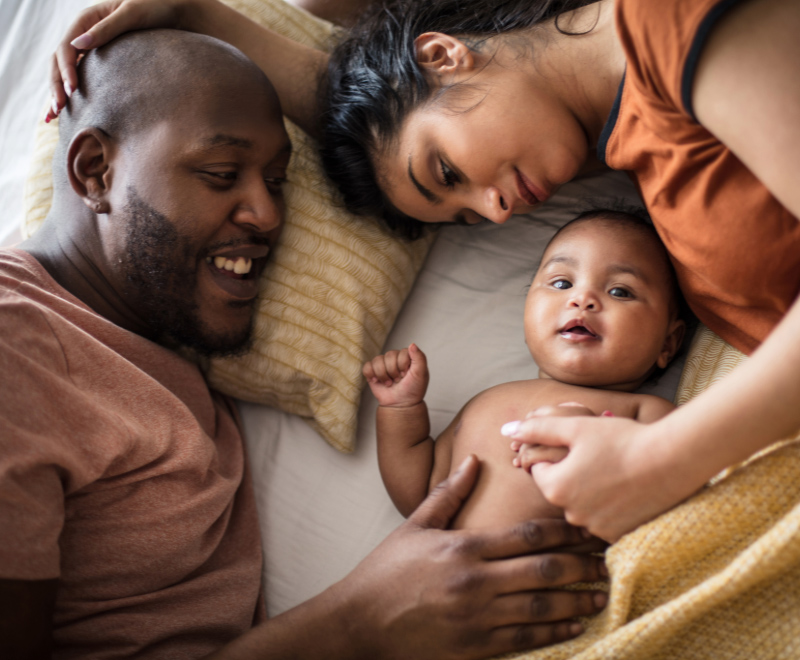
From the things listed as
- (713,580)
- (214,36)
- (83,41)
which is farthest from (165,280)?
(713,580)

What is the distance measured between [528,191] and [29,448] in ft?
3.60

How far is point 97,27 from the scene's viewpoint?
1.39m

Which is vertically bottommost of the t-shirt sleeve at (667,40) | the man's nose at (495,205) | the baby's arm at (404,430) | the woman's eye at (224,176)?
the baby's arm at (404,430)

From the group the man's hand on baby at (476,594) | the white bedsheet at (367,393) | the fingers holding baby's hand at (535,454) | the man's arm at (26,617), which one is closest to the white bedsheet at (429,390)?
the white bedsheet at (367,393)

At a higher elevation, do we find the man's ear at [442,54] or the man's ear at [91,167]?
the man's ear at [442,54]

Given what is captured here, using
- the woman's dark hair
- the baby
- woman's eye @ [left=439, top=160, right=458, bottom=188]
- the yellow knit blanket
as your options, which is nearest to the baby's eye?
the woman's dark hair

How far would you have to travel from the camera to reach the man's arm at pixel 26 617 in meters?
0.98

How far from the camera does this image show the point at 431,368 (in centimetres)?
164

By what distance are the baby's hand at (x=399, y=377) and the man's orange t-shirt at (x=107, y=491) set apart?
412mm

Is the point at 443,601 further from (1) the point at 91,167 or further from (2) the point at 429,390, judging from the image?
(1) the point at 91,167

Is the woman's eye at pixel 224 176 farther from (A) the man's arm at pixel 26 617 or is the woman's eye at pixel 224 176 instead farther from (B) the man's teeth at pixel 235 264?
(A) the man's arm at pixel 26 617

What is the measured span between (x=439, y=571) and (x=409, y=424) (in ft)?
1.26

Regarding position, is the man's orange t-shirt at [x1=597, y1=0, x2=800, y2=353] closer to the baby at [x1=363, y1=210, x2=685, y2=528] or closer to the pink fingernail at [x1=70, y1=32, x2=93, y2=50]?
the baby at [x1=363, y1=210, x2=685, y2=528]

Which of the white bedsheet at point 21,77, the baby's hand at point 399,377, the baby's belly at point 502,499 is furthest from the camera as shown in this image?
the white bedsheet at point 21,77
